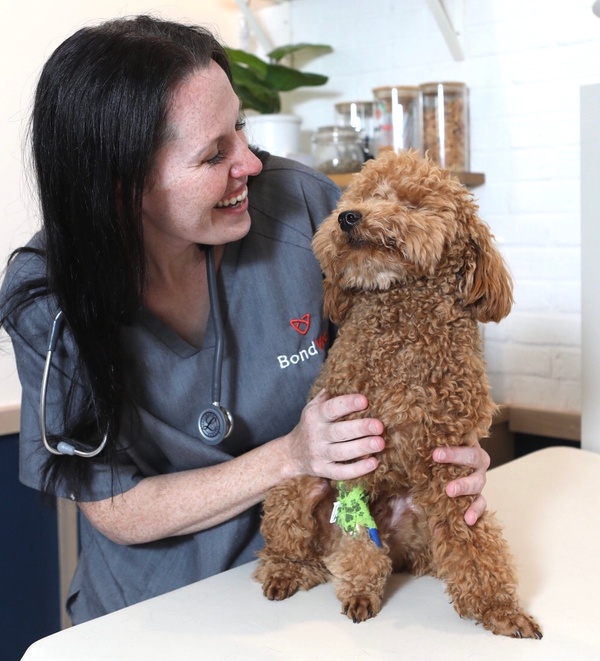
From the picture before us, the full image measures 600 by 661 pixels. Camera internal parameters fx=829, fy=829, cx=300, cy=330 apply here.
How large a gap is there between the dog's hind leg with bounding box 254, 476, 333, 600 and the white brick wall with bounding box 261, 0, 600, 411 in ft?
3.90

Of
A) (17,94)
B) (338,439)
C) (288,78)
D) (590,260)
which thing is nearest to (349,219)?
(338,439)

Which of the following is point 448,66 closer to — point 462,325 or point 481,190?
point 481,190

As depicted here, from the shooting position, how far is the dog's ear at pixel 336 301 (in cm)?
106

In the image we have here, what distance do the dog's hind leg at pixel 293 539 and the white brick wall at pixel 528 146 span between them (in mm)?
1188

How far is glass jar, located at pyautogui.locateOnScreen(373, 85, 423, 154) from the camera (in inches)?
82.3

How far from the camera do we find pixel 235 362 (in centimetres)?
125

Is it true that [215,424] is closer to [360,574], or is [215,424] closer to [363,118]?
[360,574]

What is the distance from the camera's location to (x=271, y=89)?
2.38 meters

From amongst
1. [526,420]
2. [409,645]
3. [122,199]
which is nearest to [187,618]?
[409,645]

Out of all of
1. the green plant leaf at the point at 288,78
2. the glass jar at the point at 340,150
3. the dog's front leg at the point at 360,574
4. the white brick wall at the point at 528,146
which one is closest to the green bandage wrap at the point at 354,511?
the dog's front leg at the point at 360,574

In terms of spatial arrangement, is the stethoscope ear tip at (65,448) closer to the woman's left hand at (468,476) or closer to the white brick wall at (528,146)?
the woman's left hand at (468,476)

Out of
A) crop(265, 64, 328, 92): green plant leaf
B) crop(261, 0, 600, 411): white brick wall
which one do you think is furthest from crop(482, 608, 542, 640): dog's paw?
crop(265, 64, 328, 92): green plant leaf

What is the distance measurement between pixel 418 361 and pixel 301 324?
13.4 inches

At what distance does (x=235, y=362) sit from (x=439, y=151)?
1072 mm
